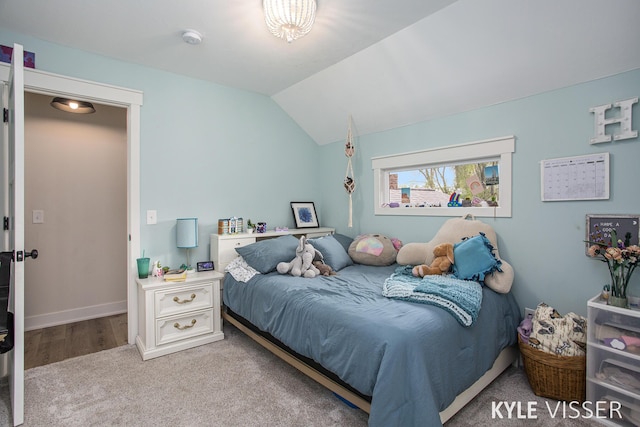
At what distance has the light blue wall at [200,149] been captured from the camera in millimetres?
2721

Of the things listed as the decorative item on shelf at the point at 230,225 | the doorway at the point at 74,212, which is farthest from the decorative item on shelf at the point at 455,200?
the doorway at the point at 74,212

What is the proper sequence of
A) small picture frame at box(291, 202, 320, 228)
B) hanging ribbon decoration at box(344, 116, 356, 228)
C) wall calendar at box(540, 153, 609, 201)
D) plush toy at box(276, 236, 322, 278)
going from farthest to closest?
small picture frame at box(291, 202, 320, 228) < hanging ribbon decoration at box(344, 116, 356, 228) < plush toy at box(276, 236, 322, 278) < wall calendar at box(540, 153, 609, 201)

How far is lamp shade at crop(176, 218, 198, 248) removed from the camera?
2.84 m

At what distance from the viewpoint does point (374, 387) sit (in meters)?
1.46

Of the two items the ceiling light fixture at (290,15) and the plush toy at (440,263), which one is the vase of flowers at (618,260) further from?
the ceiling light fixture at (290,15)

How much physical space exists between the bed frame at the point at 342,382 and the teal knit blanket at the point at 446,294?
44 centimetres

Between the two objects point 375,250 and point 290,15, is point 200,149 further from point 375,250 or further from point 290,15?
point 375,250

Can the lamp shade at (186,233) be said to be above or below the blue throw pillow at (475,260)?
above

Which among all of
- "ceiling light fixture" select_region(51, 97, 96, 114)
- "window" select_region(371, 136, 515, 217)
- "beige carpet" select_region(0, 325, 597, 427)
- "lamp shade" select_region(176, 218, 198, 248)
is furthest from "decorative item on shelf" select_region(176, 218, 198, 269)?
"window" select_region(371, 136, 515, 217)

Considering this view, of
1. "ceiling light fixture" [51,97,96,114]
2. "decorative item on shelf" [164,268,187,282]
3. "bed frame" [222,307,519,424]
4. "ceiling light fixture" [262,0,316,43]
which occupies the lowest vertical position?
"bed frame" [222,307,519,424]

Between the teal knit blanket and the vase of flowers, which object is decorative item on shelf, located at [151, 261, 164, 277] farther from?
the vase of flowers

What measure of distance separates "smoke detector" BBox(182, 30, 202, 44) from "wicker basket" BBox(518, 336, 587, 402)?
308 centimetres

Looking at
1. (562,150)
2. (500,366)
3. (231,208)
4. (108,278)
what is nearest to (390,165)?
(562,150)

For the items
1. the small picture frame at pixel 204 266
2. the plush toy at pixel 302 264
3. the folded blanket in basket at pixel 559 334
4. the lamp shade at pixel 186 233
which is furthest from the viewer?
the small picture frame at pixel 204 266
